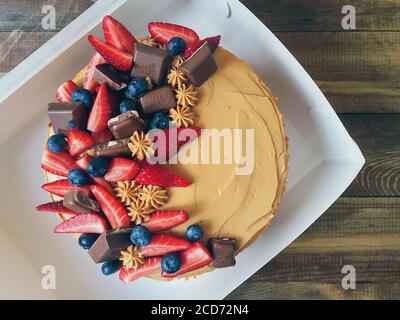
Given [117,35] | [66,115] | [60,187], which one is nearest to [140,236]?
[60,187]

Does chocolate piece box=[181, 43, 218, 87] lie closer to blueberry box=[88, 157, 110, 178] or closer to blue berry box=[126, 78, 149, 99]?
blue berry box=[126, 78, 149, 99]

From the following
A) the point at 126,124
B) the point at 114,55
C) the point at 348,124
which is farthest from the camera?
the point at 348,124

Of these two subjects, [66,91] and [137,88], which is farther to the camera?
[66,91]

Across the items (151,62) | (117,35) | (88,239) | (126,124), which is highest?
(117,35)

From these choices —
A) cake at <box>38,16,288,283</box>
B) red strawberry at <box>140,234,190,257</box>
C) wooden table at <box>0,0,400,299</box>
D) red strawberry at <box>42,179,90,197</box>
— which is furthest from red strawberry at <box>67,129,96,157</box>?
wooden table at <box>0,0,400,299</box>

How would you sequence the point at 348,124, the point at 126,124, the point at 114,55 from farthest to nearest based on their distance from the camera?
1. the point at 348,124
2. the point at 114,55
3. the point at 126,124

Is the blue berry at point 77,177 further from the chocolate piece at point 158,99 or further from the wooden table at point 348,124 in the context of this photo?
the wooden table at point 348,124

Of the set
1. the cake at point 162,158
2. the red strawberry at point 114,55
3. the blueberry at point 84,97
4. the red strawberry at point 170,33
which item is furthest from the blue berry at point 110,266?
the red strawberry at point 170,33

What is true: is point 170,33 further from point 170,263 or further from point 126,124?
point 170,263
